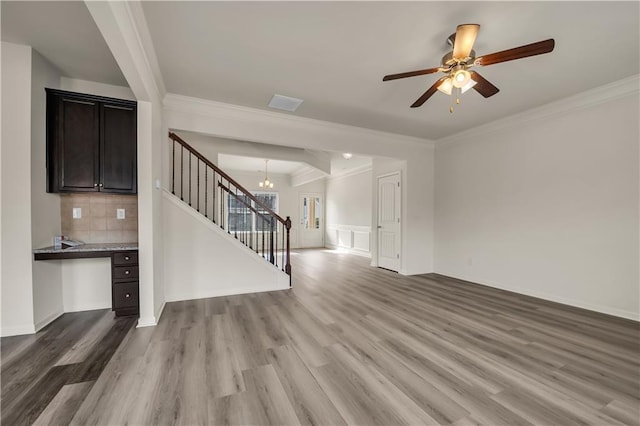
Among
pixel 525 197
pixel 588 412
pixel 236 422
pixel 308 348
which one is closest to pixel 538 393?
pixel 588 412

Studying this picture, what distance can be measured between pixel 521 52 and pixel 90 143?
426 cm

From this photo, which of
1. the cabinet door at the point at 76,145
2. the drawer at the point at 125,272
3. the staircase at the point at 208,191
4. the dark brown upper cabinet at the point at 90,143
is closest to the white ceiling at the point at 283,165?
the staircase at the point at 208,191

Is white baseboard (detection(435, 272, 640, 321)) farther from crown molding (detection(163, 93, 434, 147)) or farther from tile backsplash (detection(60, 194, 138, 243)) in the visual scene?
tile backsplash (detection(60, 194, 138, 243))

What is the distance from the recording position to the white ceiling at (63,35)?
6.73 feet

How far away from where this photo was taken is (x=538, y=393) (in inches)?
70.4

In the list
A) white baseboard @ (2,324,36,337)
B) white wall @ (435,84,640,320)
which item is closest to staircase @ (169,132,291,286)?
white baseboard @ (2,324,36,337)

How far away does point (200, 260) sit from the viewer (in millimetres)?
3727

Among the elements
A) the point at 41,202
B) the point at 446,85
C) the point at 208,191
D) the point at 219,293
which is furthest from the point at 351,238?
the point at 41,202

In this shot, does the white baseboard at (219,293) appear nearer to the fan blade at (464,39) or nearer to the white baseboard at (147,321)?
the white baseboard at (147,321)

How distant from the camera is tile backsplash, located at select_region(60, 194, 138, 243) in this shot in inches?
125

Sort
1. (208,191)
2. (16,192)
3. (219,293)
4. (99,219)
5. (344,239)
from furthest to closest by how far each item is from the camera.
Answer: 1. (344,239)
2. (208,191)
3. (219,293)
4. (99,219)
5. (16,192)

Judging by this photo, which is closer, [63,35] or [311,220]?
[63,35]

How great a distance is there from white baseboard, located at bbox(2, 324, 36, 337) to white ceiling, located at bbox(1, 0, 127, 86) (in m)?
2.73

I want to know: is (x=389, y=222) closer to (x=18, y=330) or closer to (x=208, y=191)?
(x=208, y=191)
